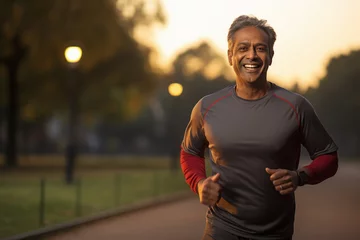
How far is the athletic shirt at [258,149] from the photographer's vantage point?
4121 mm

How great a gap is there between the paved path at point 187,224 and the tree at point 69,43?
1058 cm

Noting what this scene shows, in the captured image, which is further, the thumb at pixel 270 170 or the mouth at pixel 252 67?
the mouth at pixel 252 67

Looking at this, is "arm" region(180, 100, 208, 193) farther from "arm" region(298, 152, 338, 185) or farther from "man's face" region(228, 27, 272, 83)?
"arm" region(298, 152, 338, 185)

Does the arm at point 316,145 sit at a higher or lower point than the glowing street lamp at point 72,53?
lower

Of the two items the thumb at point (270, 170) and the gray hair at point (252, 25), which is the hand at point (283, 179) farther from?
the gray hair at point (252, 25)

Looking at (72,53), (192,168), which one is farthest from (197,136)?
(72,53)

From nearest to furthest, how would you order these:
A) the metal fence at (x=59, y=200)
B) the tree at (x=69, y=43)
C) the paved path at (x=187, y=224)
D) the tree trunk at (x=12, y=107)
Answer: the paved path at (x=187, y=224) < the metal fence at (x=59, y=200) < the tree at (x=69, y=43) < the tree trunk at (x=12, y=107)

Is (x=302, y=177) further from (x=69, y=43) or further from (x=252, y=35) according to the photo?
(x=69, y=43)

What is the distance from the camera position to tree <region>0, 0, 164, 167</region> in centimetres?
3831

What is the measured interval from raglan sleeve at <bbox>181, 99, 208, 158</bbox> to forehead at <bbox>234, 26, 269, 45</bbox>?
0.43 metres

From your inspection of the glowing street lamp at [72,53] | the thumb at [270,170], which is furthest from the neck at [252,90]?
the glowing street lamp at [72,53]

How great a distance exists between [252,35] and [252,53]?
87 mm

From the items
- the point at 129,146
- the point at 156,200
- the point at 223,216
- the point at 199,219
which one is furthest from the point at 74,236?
the point at 129,146

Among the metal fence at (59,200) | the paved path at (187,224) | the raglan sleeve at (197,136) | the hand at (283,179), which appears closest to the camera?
the hand at (283,179)
